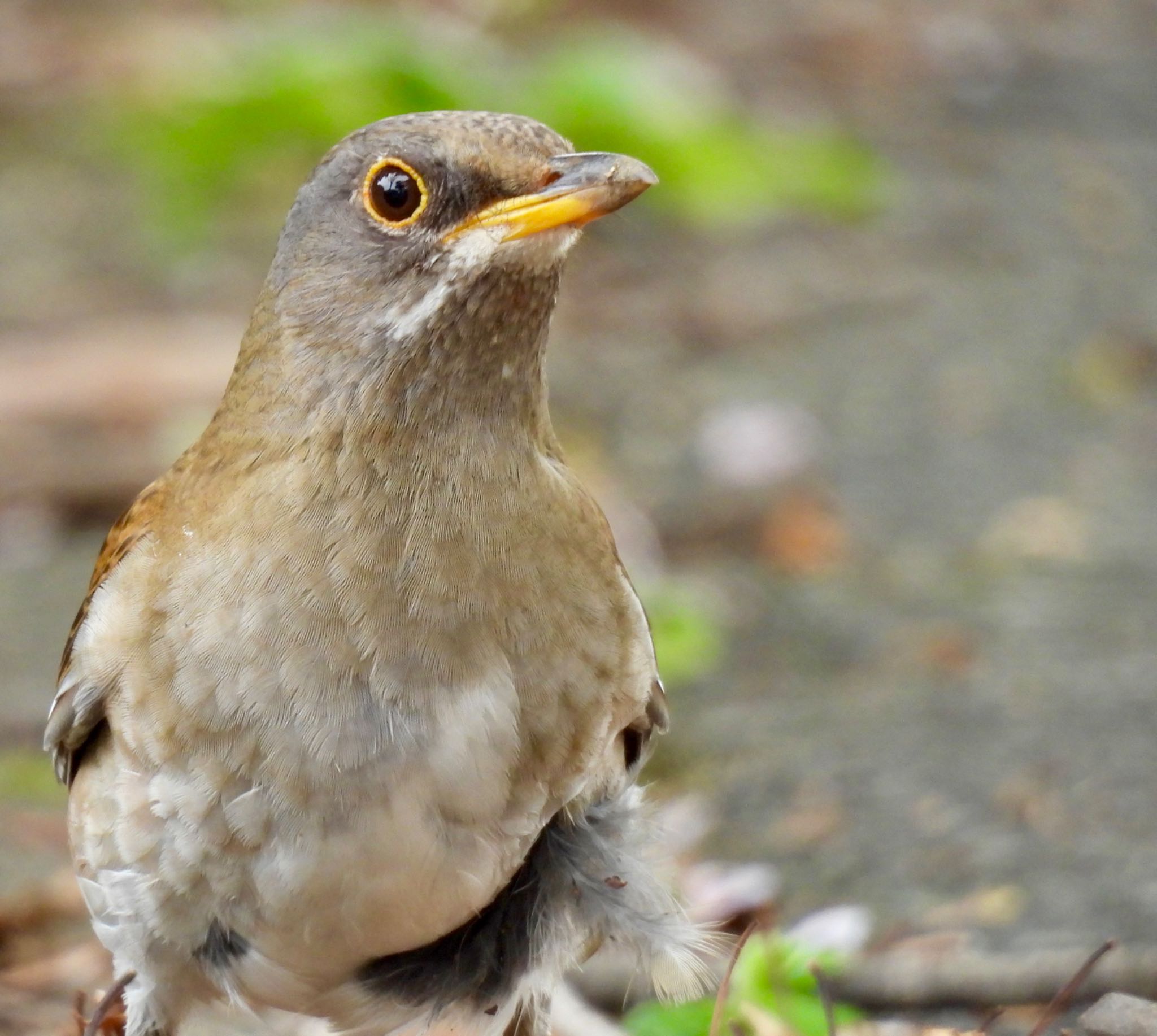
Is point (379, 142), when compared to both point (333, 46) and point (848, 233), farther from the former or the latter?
point (848, 233)

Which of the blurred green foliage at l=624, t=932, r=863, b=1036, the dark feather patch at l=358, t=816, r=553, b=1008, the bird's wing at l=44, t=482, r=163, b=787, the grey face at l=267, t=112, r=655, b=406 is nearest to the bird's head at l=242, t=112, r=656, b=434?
the grey face at l=267, t=112, r=655, b=406

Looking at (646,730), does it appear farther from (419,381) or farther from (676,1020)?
(419,381)

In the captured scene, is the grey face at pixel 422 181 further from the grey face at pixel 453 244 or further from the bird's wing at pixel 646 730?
the bird's wing at pixel 646 730

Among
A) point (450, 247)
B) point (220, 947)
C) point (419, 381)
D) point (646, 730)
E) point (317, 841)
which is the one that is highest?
point (450, 247)

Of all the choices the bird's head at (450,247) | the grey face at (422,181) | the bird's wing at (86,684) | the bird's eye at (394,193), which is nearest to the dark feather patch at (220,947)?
the bird's wing at (86,684)

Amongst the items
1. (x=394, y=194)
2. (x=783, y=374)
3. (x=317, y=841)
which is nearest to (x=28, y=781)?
(x=317, y=841)

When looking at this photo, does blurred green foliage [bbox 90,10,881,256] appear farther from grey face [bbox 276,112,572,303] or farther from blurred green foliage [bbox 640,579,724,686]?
grey face [bbox 276,112,572,303]
